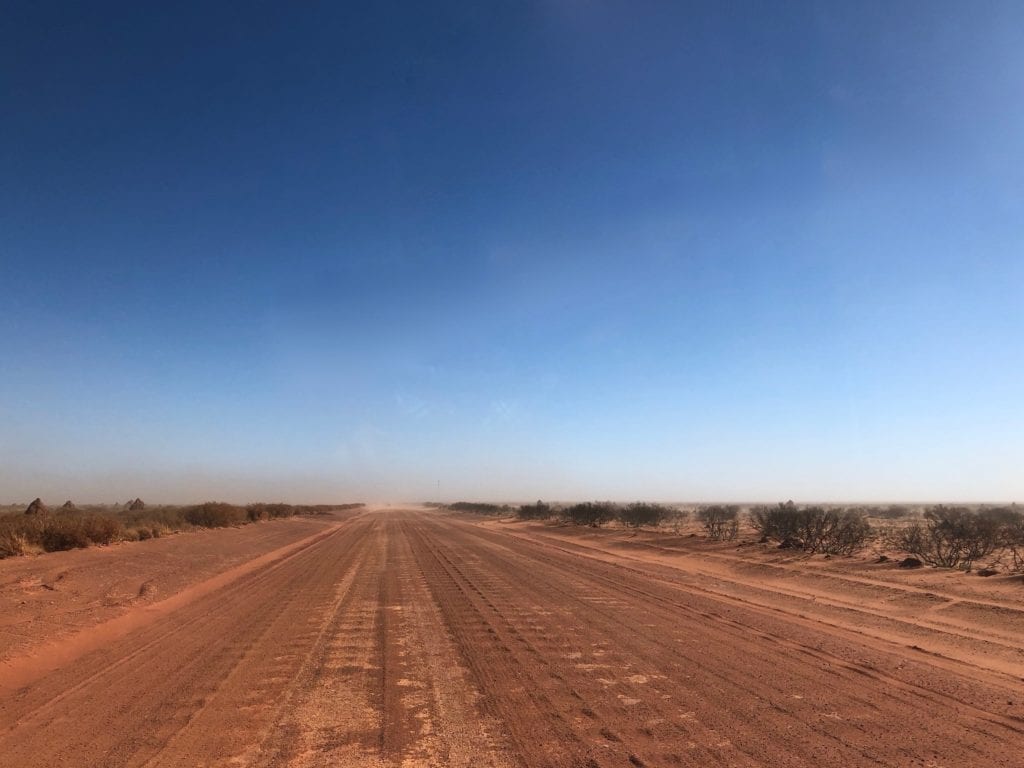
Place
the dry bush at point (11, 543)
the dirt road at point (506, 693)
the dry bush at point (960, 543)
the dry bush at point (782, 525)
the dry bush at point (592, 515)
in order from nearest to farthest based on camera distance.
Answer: the dirt road at point (506, 693) < the dry bush at point (11, 543) < the dry bush at point (960, 543) < the dry bush at point (782, 525) < the dry bush at point (592, 515)

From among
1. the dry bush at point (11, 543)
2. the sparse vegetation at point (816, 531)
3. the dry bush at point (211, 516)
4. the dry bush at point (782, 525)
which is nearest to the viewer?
the dry bush at point (11, 543)

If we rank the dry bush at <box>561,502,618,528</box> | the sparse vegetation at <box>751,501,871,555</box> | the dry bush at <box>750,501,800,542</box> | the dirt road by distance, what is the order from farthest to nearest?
the dry bush at <box>561,502,618,528</box> < the dry bush at <box>750,501,800,542</box> < the sparse vegetation at <box>751,501,871,555</box> < the dirt road

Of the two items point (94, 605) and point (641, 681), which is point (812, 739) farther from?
point (94, 605)

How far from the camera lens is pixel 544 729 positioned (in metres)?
5.81

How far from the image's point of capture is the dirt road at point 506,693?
211 inches

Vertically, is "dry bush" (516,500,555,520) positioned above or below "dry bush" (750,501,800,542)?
below

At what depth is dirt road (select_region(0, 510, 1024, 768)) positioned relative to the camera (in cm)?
536

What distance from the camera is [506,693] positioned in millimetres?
A: 6895

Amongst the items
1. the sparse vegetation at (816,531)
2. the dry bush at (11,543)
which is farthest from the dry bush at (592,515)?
the dry bush at (11,543)

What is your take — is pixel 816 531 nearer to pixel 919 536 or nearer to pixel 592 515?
pixel 919 536

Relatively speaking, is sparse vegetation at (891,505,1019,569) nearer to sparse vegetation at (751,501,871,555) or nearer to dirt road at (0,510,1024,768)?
sparse vegetation at (751,501,871,555)

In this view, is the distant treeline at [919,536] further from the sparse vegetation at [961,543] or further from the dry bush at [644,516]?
the dry bush at [644,516]

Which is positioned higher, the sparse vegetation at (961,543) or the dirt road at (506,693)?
the sparse vegetation at (961,543)

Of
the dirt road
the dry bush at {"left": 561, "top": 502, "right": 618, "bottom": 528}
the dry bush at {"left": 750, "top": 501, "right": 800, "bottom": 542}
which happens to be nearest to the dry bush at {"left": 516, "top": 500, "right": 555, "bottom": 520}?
the dry bush at {"left": 561, "top": 502, "right": 618, "bottom": 528}
